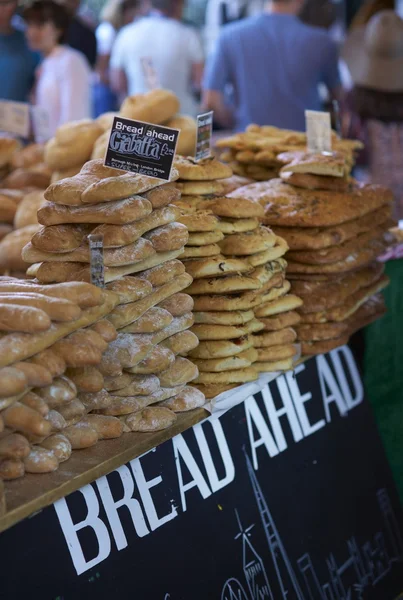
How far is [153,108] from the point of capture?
11.9 ft

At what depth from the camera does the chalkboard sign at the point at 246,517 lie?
215cm

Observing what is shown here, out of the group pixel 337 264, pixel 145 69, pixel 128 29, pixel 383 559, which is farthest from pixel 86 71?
pixel 383 559

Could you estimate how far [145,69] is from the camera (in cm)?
436

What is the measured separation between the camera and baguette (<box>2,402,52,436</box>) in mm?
1929

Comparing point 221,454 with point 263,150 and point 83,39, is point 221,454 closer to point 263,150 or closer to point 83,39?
point 263,150

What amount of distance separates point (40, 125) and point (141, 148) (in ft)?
8.18

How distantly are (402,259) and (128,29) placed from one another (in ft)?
14.6

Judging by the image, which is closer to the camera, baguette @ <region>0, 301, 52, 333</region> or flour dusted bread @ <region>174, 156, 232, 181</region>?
baguette @ <region>0, 301, 52, 333</region>

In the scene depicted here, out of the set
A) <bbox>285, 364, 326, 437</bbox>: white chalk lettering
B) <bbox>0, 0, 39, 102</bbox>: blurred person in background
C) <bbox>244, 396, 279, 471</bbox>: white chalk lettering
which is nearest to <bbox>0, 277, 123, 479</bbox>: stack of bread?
<bbox>244, 396, 279, 471</bbox>: white chalk lettering

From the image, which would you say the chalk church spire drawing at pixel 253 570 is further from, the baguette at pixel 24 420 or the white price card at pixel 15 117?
the white price card at pixel 15 117

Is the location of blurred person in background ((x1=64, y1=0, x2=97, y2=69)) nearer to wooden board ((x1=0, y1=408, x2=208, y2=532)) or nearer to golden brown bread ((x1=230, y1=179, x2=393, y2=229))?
golden brown bread ((x1=230, y1=179, x2=393, y2=229))

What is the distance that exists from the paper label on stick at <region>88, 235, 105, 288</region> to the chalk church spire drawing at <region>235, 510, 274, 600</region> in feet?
2.95

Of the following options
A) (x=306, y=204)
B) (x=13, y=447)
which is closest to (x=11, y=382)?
(x=13, y=447)

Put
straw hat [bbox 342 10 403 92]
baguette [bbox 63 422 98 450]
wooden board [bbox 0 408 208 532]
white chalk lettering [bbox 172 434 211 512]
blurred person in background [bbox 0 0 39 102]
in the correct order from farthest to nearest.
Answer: blurred person in background [bbox 0 0 39 102], straw hat [bbox 342 10 403 92], white chalk lettering [bbox 172 434 211 512], baguette [bbox 63 422 98 450], wooden board [bbox 0 408 208 532]
